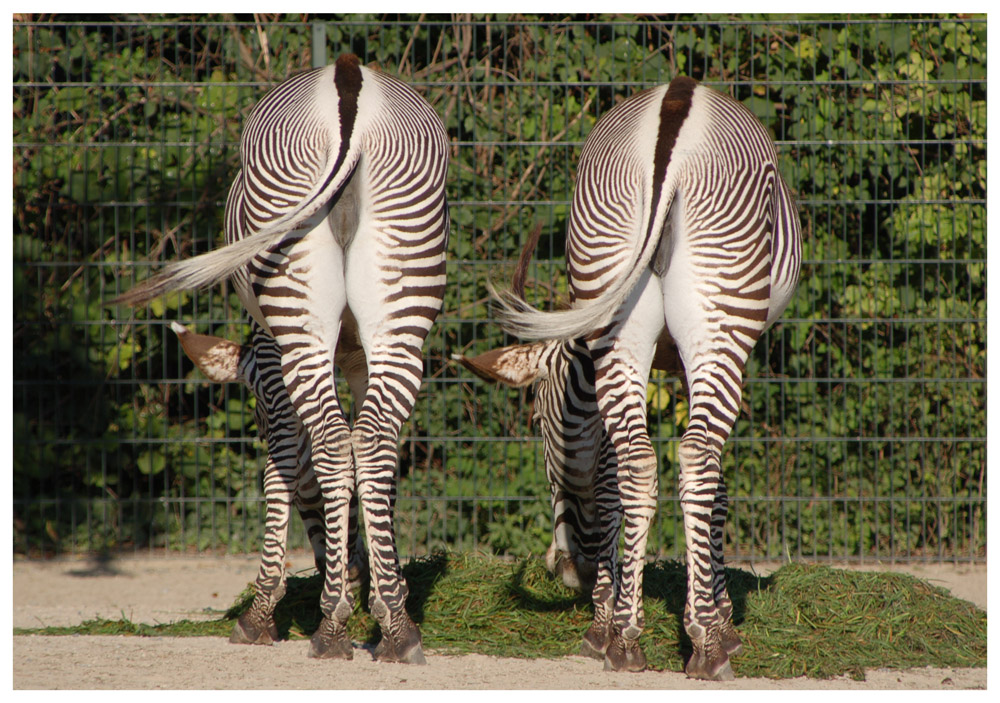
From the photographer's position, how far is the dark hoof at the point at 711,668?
4273mm

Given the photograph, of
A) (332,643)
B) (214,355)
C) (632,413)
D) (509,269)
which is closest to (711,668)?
(632,413)

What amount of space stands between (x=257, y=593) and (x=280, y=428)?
809 mm

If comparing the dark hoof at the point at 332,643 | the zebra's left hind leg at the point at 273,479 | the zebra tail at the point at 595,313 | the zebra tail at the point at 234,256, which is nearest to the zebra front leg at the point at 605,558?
the dark hoof at the point at 332,643

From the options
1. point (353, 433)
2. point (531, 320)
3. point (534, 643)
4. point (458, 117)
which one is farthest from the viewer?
point (458, 117)

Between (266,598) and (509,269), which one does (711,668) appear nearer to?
(266,598)

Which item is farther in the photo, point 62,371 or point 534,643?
point 62,371

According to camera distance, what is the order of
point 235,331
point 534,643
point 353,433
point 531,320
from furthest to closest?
point 235,331 → point 534,643 → point 353,433 → point 531,320

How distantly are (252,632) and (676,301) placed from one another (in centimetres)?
258

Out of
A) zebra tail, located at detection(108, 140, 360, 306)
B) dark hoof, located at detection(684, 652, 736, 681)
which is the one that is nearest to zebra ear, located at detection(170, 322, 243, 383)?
zebra tail, located at detection(108, 140, 360, 306)

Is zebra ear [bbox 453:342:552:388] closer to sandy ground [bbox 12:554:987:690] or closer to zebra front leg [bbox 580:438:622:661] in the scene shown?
zebra front leg [bbox 580:438:622:661]

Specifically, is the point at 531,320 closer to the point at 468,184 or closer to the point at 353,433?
the point at 353,433

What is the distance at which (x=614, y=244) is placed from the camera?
4363mm

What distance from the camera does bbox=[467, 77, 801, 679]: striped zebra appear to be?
4.24 meters

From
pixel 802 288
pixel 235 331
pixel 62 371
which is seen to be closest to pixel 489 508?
pixel 235 331
